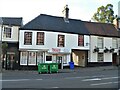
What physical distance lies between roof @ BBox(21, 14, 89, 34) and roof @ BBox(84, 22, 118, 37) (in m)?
1.36

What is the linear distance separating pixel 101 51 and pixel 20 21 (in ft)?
48.5

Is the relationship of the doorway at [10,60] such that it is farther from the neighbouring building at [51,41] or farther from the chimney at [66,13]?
the chimney at [66,13]

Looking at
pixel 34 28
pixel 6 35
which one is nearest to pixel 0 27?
pixel 6 35

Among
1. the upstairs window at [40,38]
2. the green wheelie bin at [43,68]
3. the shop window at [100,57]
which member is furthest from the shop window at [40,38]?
the shop window at [100,57]

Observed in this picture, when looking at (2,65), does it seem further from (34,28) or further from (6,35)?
(34,28)

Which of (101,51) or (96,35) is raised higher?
(96,35)

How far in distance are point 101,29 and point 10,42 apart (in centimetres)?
1742

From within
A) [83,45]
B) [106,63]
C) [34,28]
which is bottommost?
[106,63]

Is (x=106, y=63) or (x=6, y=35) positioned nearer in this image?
(x=6, y=35)

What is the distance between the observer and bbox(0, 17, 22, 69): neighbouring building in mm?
33594

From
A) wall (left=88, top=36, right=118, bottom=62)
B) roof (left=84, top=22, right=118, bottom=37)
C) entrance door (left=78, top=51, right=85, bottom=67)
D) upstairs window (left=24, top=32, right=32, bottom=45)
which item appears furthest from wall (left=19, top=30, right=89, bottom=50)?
roof (left=84, top=22, right=118, bottom=37)

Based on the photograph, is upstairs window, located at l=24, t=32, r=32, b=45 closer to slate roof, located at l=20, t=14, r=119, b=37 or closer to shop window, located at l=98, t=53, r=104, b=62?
slate roof, located at l=20, t=14, r=119, b=37

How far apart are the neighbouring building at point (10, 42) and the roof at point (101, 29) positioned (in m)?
13.2

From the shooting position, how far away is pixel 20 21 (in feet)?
114
